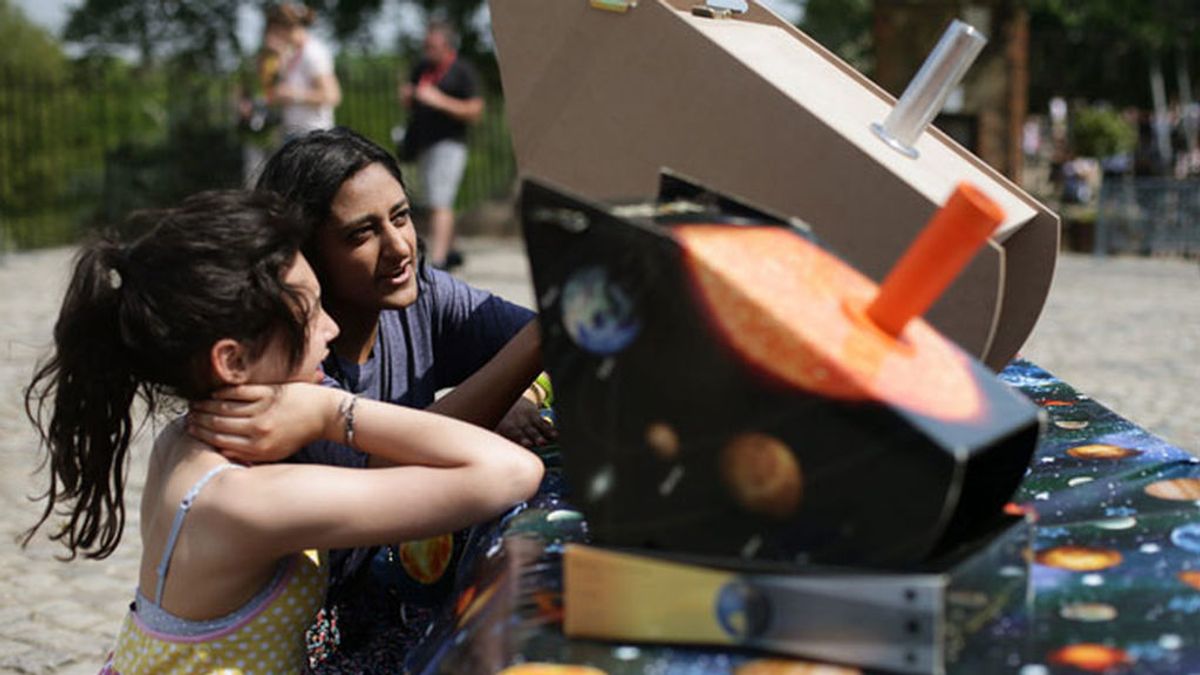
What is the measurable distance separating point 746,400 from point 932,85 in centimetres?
60

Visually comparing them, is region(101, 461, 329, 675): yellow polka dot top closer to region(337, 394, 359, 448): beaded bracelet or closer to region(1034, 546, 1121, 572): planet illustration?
region(337, 394, 359, 448): beaded bracelet

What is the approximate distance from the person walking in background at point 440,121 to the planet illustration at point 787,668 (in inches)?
306

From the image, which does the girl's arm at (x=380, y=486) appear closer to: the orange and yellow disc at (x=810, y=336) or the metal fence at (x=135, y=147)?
the orange and yellow disc at (x=810, y=336)

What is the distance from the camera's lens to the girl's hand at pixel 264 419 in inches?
58.6

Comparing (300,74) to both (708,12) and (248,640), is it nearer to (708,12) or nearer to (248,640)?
(708,12)

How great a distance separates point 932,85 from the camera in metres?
1.49

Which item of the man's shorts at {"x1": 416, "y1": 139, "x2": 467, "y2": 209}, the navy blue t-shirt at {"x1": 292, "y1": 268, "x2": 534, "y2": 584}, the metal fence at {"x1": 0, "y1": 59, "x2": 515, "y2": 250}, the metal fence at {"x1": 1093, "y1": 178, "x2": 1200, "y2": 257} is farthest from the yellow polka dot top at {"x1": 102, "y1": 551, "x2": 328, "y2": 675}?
the metal fence at {"x1": 1093, "y1": 178, "x2": 1200, "y2": 257}

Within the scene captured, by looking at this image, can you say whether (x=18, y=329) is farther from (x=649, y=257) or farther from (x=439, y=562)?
(x=649, y=257)

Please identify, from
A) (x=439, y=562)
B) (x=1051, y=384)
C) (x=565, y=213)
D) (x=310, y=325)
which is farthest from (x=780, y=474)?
(x=1051, y=384)

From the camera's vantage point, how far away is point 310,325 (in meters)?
1.56

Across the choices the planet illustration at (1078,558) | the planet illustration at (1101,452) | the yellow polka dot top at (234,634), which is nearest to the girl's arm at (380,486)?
the yellow polka dot top at (234,634)

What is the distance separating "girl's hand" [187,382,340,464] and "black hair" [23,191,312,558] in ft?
0.10

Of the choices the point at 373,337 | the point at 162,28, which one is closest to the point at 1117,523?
the point at 373,337

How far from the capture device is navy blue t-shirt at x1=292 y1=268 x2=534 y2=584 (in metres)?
2.13
